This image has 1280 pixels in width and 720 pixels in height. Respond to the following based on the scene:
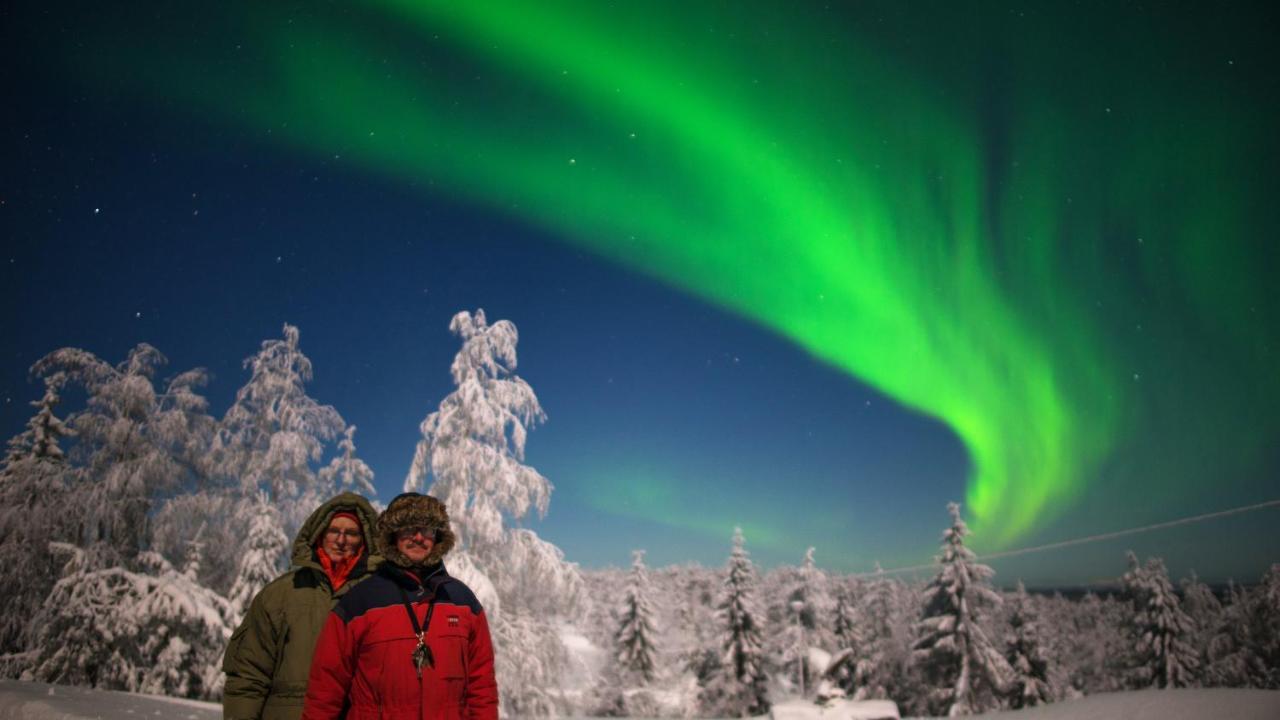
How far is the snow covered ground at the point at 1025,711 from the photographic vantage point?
6805 millimetres

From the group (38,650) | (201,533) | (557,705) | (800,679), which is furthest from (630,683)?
(38,650)

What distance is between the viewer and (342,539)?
3.87 metres

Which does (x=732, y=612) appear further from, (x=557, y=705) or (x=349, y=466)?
(x=349, y=466)

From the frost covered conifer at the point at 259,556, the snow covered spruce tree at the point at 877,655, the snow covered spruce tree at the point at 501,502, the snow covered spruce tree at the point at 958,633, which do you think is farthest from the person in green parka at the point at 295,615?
the snow covered spruce tree at the point at 877,655

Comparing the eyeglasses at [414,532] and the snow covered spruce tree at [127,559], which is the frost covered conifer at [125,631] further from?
the eyeglasses at [414,532]

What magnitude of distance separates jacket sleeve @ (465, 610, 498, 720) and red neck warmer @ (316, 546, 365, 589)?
1.08 metres

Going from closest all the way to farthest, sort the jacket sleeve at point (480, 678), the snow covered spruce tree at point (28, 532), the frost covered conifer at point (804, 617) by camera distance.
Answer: the jacket sleeve at point (480, 678) < the snow covered spruce tree at point (28, 532) < the frost covered conifer at point (804, 617)

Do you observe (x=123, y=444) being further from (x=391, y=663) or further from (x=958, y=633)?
(x=958, y=633)

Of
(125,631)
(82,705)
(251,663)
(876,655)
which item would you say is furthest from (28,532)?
(876,655)

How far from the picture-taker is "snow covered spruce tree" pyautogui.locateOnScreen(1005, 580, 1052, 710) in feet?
105

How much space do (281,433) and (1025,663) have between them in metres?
37.0

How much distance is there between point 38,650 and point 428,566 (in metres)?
16.8

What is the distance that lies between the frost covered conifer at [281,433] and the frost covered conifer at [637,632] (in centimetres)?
2375

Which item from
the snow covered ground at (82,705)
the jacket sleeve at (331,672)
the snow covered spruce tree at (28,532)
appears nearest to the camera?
the jacket sleeve at (331,672)
